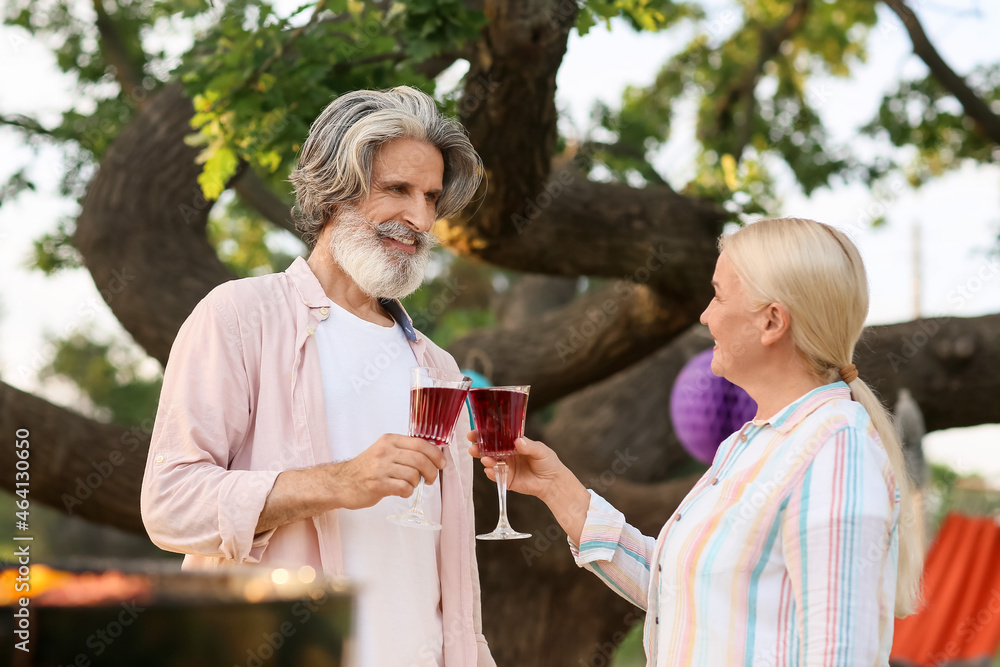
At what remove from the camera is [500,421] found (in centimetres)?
232

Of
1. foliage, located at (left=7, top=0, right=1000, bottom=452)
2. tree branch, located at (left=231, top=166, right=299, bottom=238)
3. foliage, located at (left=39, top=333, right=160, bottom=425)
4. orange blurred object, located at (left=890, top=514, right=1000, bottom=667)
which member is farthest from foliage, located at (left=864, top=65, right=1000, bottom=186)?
foliage, located at (left=39, top=333, right=160, bottom=425)

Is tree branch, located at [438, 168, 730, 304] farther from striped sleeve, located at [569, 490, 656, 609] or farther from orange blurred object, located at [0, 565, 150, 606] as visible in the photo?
orange blurred object, located at [0, 565, 150, 606]

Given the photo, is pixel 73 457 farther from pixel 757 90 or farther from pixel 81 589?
pixel 757 90

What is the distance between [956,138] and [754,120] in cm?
175

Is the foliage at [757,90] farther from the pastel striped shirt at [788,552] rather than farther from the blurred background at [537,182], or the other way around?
the pastel striped shirt at [788,552]

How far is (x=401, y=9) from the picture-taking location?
4.04 metres

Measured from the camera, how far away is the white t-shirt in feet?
7.76

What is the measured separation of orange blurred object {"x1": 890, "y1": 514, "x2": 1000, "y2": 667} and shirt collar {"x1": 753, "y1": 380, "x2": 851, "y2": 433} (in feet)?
17.1

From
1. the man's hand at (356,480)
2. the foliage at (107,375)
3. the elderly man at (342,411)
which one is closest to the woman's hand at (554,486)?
the elderly man at (342,411)

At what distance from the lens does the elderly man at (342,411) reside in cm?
214

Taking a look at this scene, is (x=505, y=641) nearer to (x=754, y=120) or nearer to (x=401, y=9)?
(x=401, y=9)

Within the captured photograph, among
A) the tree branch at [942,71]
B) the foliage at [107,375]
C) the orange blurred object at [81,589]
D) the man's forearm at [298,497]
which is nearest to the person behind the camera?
the orange blurred object at [81,589]

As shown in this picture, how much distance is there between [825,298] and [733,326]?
0.21 meters

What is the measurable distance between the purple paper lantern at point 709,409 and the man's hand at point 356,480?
3.29m
